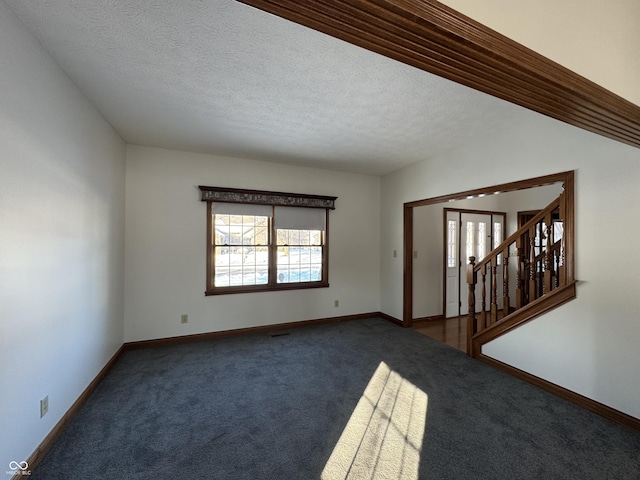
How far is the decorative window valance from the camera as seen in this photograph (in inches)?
154

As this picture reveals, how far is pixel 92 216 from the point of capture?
2627mm

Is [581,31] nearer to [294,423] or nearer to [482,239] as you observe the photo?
[294,423]

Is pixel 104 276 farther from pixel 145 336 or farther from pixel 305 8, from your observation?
pixel 305 8

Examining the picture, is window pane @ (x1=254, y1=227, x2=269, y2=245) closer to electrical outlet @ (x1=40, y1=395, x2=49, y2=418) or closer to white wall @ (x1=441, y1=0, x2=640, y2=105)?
electrical outlet @ (x1=40, y1=395, x2=49, y2=418)

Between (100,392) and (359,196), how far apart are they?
171 inches

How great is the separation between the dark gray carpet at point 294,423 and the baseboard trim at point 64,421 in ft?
0.17

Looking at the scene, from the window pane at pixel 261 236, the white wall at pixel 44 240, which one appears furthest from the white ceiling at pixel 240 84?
the window pane at pixel 261 236

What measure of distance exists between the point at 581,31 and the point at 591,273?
2.06 meters

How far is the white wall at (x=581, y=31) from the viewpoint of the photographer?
990 mm

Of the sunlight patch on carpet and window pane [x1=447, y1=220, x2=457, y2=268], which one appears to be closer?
the sunlight patch on carpet

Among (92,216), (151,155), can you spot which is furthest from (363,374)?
(151,155)

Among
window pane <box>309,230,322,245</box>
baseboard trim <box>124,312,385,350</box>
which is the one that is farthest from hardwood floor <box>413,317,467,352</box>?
window pane <box>309,230,322,245</box>

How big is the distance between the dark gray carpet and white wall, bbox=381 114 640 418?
267 mm

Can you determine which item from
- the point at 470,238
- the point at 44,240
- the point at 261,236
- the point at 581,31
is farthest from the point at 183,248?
the point at 470,238
